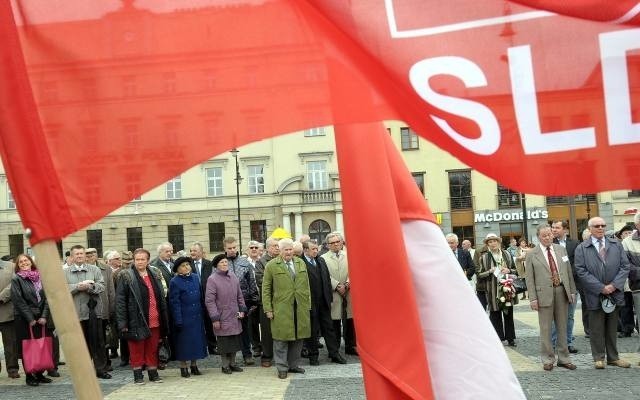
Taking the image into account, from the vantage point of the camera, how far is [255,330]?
42.3 ft

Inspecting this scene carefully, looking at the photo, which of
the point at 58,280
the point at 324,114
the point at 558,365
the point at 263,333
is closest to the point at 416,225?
the point at 324,114

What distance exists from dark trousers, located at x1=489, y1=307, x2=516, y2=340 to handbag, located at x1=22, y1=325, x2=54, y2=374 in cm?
696

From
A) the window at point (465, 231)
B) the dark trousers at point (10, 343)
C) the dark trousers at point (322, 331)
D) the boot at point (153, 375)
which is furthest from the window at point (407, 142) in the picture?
the boot at point (153, 375)

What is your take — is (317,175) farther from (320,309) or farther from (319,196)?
(320,309)

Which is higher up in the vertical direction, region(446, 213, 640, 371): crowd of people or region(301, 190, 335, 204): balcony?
region(301, 190, 335, 204): balcony

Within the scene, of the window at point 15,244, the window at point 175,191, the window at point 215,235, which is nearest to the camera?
the window at point 215,235

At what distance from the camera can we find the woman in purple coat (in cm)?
1095

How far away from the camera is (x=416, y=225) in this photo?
258 cm

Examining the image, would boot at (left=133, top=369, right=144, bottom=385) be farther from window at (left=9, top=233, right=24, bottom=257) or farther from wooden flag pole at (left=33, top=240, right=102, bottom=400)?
window at (left=9, top=233, right=24, bottom=257)

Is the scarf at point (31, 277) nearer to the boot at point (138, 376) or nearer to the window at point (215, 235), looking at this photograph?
the boot at point (138, 376)

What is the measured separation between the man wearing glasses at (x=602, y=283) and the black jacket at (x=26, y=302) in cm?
785

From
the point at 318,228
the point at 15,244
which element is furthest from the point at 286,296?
the point at 15,244

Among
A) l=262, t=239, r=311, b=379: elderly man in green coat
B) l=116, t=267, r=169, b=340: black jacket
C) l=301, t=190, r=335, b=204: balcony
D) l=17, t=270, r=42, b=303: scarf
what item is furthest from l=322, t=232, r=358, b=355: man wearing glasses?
l=301, t=190, r=335, b=204: balcony

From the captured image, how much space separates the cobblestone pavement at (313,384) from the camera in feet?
28.0
